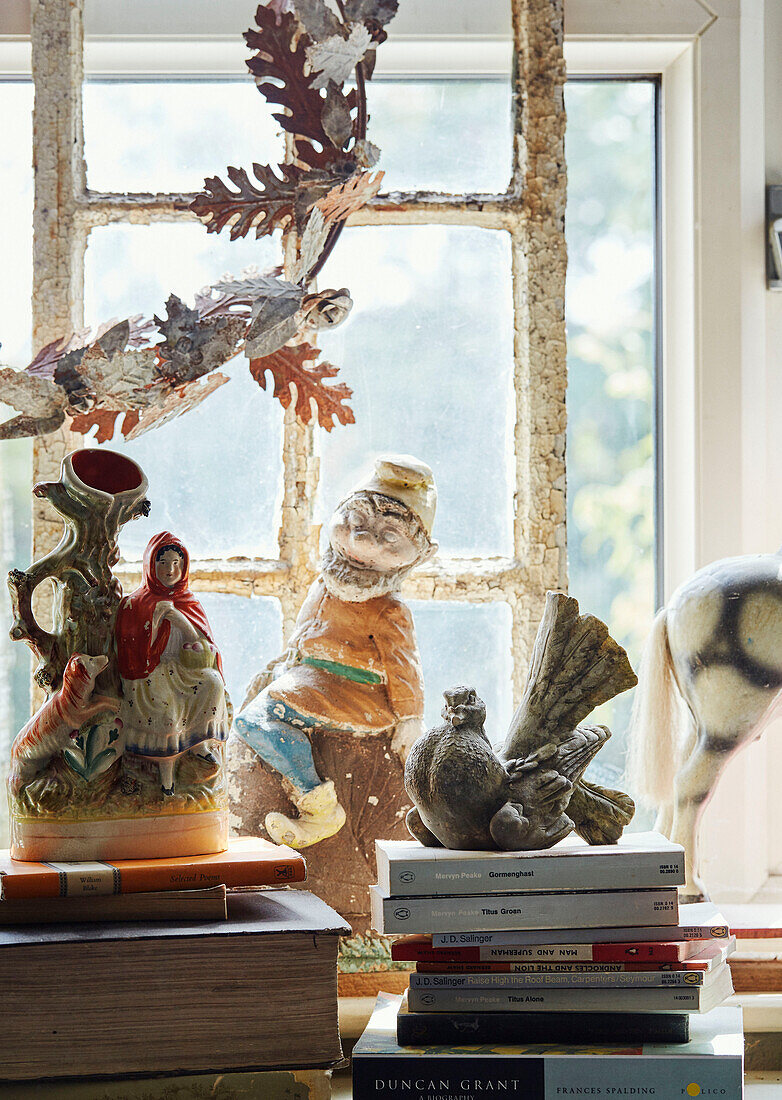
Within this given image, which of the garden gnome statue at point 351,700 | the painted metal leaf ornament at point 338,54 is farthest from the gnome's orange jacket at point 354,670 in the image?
the painted metal leaf ornament at point 338,54

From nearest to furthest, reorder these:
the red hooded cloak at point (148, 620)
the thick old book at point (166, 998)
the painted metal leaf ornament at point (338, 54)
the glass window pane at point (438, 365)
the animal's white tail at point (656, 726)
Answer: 1. the thick old book at point (166, 998)
2. the red hooded cloak at point (148, 620)
3. the painted metal leaf ornament at point (338, 54)
4. the animal's white tail at point (656, 726)
5. the glass window pane at point (438, 365)

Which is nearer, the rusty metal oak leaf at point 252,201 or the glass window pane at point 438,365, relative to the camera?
the rusty metal oak leaf at point 252,201

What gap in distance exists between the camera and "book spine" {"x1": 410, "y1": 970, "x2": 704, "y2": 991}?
89cm

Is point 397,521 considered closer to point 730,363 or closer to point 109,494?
point 109,494

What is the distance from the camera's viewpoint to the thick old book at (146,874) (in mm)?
855

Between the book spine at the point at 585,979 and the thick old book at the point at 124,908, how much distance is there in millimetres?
209

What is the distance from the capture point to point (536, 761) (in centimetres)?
93

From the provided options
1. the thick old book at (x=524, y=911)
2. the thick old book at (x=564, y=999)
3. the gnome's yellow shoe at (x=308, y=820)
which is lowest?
the thick old book at (x=564, y=999)

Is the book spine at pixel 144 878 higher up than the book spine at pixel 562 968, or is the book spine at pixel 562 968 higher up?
the book spine at pixel 144 878

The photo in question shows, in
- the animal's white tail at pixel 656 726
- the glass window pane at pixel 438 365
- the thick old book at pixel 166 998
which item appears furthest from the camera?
the glass window pane at pixel 438 365

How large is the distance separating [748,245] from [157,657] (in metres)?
0.87

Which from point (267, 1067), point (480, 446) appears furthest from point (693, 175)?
point (267, 1067)

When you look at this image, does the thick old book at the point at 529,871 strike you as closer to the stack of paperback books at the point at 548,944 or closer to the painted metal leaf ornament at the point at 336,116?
the stack of paperback books at the point at 548,944

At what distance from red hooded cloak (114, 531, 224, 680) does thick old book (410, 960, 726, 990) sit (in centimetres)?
33
